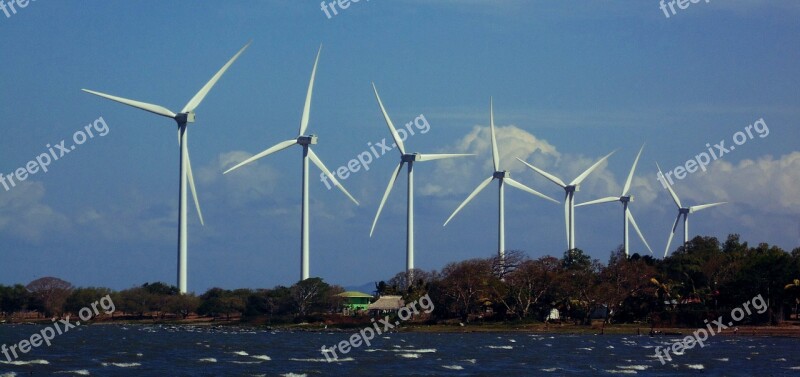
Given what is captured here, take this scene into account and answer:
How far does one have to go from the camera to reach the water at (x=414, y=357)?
284ft

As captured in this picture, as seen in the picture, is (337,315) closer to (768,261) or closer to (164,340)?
(164,340)

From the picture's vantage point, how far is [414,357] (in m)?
99.9

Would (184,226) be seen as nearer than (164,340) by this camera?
No

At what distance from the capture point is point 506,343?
12425cm

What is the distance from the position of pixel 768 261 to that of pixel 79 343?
82071 mm

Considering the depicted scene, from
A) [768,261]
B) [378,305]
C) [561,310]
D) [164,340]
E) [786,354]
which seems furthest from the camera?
[378,305]

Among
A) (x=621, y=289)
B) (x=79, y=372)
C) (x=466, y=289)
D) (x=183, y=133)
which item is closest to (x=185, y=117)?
(x=183, y=133)

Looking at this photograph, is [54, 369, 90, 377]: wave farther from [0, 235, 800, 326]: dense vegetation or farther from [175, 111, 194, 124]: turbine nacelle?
[0, 235, 800, 326]: dense vegetation

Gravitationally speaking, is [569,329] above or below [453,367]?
above

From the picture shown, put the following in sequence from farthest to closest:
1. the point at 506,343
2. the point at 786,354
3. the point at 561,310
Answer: the point at 561,310
the point at 506,343
the point at 786,354

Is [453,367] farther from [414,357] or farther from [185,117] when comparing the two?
[185,117]

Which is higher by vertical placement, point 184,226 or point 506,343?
point 184,226

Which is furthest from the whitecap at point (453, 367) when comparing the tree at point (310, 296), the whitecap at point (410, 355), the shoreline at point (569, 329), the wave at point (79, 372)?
the tree at point (310, 296)

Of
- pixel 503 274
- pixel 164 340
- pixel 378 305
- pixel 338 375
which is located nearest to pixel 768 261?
pixel 503 274
